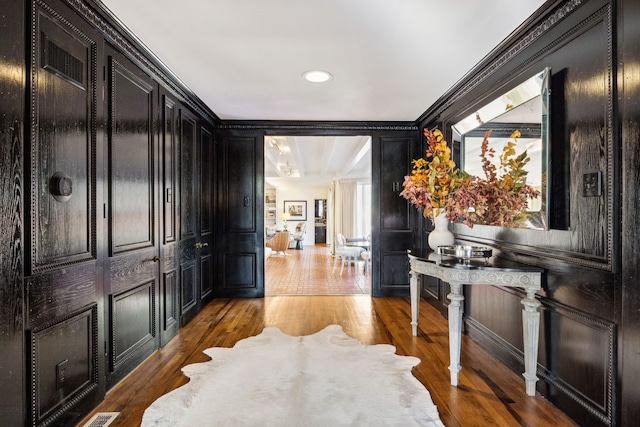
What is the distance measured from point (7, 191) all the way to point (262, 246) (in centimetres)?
333

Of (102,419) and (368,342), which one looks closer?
(102,419)

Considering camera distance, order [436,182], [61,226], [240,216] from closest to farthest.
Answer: [61,226] → [436,182] → [240,216]

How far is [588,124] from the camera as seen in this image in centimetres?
184

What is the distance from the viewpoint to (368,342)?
306cm

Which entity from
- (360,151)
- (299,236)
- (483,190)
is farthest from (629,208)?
(299,236)

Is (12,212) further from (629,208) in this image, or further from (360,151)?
(360,151)

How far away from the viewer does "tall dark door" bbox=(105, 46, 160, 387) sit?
7.29 ft

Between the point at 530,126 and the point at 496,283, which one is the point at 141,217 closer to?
the point at 496,283

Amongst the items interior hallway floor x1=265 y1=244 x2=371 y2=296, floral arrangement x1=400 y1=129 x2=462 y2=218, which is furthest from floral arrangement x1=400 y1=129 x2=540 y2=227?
interior hallway floor x1=265 y1=244 x2=371 y2=296

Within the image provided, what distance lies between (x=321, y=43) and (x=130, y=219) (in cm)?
190

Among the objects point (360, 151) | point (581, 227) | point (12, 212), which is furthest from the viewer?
point (360, 151)

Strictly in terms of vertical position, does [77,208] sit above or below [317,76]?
below

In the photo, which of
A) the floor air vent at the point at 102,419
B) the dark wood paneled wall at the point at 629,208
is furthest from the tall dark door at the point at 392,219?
the floor air vent at the point at 102,419

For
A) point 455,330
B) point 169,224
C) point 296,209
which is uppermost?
point 296,209
